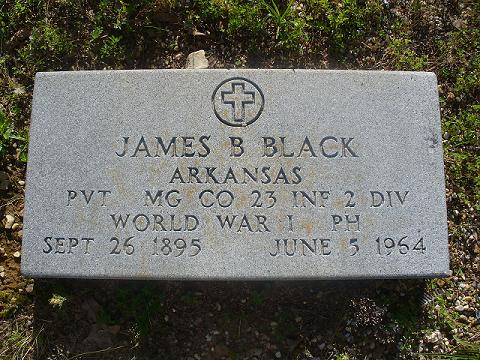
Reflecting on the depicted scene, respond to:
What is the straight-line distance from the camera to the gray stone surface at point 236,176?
11.3 feet

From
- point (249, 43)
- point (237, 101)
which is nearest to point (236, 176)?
point (237, 101)

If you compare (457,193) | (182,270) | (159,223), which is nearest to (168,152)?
(159,223)

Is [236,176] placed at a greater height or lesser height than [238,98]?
lesser

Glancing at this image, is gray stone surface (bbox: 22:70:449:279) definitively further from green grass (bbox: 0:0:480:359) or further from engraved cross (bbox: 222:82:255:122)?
green grass (bbox: 0:0:480:359)

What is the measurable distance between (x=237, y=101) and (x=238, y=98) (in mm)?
23

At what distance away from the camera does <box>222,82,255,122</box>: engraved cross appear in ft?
11.8

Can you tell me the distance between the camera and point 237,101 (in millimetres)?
3611

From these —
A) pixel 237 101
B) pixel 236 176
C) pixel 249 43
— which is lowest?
pixel 236 176

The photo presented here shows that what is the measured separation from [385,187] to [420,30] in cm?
164

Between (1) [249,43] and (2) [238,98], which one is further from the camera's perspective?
(1) [249,43]

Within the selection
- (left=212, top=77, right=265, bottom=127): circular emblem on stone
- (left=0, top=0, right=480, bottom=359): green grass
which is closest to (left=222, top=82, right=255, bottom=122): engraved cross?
(left=212, top=77, right=265, bottom=127): circular emblem on stone

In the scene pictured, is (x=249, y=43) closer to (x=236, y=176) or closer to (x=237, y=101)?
(x=237, y=101)

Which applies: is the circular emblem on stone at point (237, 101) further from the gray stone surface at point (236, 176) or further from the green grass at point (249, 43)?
the green grass at point (249, 43)

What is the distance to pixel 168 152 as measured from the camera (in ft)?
11.6
